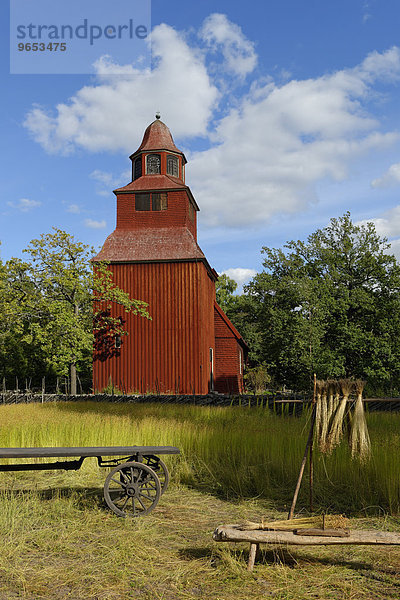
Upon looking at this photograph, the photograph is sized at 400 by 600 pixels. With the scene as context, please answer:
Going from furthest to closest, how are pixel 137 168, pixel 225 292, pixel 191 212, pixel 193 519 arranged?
pixel 225 292 → pixel 137 168 → pixel 191 212 → pixel 193 519

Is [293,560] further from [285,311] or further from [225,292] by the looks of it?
[225,292]

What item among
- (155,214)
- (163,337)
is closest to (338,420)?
(163,337)

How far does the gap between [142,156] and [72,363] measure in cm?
1180

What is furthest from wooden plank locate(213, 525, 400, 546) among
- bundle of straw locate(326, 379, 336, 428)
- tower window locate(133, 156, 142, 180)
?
tower window locate(133, 156, 142, 180)

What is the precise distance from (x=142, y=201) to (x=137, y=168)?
297 centimetres

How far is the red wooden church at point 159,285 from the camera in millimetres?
24234

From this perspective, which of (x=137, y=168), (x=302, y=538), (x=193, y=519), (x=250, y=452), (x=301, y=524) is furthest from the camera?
(x=137, y=168)

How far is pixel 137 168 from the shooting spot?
1141 inches

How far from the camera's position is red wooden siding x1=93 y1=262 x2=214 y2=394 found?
950 inches

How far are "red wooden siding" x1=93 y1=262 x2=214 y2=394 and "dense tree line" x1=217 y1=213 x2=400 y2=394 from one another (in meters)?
6.44

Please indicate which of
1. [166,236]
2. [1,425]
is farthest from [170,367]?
[1,425]

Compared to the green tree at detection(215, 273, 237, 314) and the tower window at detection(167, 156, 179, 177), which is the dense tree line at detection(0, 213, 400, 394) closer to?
the tower window at detection(167, 156, 179, 177)

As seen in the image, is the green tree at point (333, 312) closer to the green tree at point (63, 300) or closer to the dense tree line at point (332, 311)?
the dense tree line at point (332, 311)

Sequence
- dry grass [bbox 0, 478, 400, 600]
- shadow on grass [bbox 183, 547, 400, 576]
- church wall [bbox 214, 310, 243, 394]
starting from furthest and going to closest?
church wall [bbox 214, 310, 243, 394] < shadow on grass [bbox 183, 547, 400, 576] < dry grass [bbox 0, 478, 400, 600]
